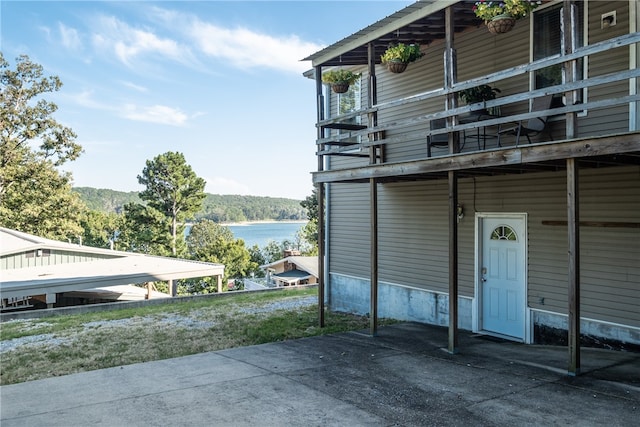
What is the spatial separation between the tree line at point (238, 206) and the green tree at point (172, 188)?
48188 millimetres

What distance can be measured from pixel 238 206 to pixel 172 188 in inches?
3870

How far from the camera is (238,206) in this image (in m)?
137

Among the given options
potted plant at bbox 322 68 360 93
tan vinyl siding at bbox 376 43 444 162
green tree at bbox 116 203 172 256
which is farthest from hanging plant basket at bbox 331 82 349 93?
green tree at bbox 116 203 172 256

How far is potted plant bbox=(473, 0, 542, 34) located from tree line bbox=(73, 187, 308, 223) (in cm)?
8513

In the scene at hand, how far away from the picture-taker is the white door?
759 cm

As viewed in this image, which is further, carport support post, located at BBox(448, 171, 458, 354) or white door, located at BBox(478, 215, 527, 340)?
white door, located at BBox(478, 215, 527, 340)

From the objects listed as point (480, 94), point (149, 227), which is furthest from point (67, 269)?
point (149, 227)

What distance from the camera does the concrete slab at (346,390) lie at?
4.31 meters

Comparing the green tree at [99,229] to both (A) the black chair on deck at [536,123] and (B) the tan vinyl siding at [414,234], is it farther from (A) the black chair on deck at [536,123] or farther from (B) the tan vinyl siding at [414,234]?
(A) the black chair on deck at [536,123]

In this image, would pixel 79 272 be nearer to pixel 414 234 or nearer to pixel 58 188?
pixel 414 234

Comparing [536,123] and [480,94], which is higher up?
[480,94]

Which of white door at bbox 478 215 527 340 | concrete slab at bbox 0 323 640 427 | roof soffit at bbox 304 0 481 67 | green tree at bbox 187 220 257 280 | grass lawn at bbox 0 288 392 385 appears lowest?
green tree at bbox 187 220 257 280

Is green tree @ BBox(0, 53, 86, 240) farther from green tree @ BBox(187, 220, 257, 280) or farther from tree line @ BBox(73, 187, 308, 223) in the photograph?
tree line @ BBox(73, 187, 308, 223)

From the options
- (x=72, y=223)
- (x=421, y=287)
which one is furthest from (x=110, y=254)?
(x=421, y=287)
